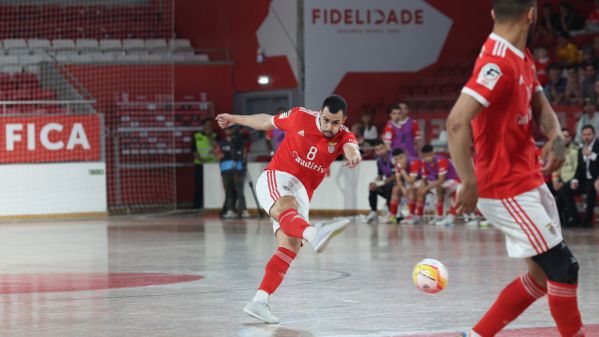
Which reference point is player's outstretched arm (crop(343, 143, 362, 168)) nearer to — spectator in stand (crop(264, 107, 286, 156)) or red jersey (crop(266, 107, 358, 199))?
red jersey (crop(266, 107, 358, 199))

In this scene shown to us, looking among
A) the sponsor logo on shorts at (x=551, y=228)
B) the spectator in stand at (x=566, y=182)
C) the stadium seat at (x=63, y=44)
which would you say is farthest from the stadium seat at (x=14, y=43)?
the sponsor logo on shorts at (x=551, y=228)

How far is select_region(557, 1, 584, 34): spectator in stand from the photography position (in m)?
24.2

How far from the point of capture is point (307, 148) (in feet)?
28.2

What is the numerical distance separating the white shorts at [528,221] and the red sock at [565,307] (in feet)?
0.70

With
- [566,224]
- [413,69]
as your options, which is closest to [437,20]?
[413,69]

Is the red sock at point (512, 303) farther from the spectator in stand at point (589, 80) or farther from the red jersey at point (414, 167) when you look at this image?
the spectator in stand at point (589, 80)

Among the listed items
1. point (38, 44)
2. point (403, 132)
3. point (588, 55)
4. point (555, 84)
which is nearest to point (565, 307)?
point (403, 132)

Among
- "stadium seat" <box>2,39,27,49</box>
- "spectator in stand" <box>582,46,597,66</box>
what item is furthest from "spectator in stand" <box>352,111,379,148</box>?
"stadium seat" <box>2,39,27,49</box>

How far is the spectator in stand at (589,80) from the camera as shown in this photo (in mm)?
21078

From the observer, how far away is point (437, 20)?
27.1 meters

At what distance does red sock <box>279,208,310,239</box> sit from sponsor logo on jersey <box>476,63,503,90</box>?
2.86 meters

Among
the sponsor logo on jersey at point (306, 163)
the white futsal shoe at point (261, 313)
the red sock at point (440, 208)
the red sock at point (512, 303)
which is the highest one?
the sponsor logo on jersey at point (306, 163)

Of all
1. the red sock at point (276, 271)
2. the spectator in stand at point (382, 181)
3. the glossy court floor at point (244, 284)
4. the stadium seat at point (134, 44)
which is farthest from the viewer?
the stadium seat at point (134, 44)

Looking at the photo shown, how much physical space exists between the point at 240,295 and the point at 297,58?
1692 cm
